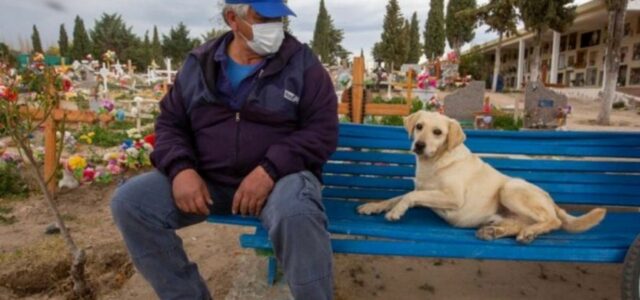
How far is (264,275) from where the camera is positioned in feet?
10.5

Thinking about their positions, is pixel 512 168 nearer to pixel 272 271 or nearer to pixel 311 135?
pixel 311 135

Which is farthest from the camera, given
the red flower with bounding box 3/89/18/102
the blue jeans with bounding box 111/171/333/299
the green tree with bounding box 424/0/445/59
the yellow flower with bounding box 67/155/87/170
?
the green tree with bounding box 424/0/445/59

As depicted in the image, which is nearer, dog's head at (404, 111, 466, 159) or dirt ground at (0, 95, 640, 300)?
dog's head at (404, 111, 466, 159)

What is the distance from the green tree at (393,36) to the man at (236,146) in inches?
1891

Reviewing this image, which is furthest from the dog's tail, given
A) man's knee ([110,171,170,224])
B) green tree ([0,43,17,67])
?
green tree ([0,43,17,67])

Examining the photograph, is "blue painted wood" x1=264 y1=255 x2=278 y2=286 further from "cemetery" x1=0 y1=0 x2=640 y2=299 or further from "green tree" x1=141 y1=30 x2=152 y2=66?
"green tree" x1=141 y1=30 x2=152 y2=66

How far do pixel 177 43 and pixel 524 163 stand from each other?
6587 cm

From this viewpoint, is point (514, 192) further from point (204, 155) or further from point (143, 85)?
point (143, 85)

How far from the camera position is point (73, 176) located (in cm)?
537

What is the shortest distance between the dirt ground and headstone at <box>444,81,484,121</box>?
7851mm

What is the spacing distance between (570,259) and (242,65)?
75.4 inches

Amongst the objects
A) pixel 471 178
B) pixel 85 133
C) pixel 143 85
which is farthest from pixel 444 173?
pixel 143 85

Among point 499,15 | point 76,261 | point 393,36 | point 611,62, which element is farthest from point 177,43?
point 76,261

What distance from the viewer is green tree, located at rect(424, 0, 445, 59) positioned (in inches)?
2068
